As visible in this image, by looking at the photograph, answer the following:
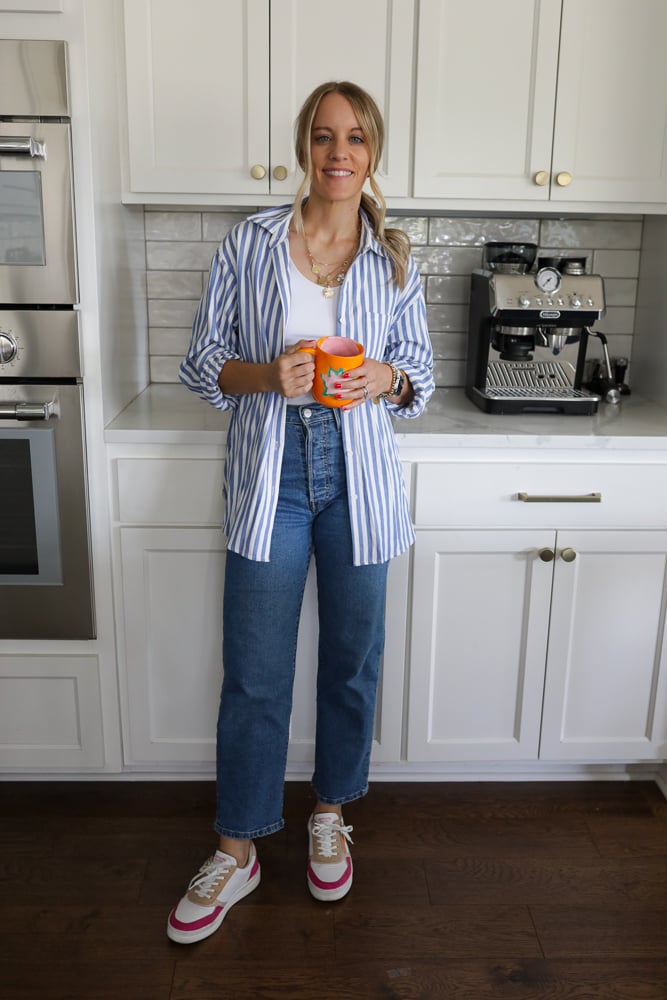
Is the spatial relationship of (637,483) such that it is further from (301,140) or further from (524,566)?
(301,140)

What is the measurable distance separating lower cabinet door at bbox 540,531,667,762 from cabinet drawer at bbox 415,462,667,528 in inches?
1.9

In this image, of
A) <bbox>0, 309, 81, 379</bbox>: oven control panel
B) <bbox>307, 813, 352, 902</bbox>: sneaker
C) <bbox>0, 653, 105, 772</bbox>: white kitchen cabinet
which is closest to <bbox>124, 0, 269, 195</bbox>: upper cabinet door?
<bbox>0, 309, 81, 379</bbox>: oven control panel

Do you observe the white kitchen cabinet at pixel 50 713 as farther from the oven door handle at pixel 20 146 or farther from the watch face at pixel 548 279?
the watch face at pixel 548 279

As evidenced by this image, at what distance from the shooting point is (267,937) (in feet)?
5.67

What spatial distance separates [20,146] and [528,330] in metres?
1.19

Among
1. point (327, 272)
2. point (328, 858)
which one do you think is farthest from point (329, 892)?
point (327, 272)

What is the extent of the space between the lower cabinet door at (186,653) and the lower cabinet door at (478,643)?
2.2 inches

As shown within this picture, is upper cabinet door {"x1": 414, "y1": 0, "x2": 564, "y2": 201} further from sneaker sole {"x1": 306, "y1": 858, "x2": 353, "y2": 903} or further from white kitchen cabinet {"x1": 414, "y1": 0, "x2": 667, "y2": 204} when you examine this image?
sneaker sole {"x1": 306, "y1": 858, "x2": 353, "y2": 903}

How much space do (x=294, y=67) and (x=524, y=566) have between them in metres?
1.26

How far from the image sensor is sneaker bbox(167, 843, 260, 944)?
1.71 meters

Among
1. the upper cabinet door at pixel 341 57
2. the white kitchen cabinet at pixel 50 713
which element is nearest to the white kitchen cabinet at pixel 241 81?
the upper cabinet door at pixel 341 57

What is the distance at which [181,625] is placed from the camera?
6.75 ft

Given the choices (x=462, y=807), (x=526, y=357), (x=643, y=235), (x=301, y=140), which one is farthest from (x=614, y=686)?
(x=301, y=140)

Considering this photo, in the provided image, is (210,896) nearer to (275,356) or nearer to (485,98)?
(275,356)
